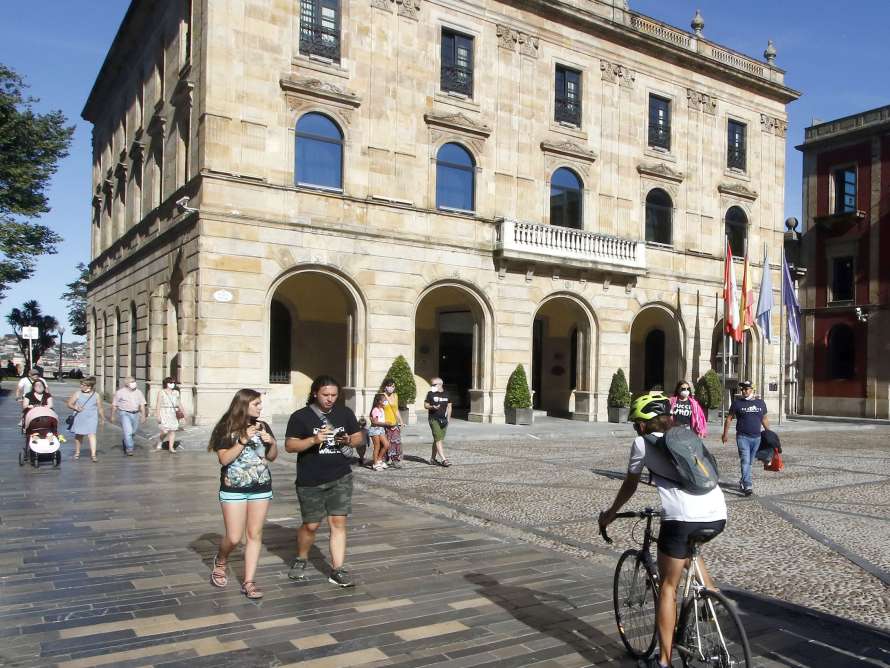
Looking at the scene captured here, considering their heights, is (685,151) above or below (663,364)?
above

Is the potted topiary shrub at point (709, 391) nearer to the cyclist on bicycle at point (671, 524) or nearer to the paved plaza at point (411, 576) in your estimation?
the paved plaza at point (411, 576)

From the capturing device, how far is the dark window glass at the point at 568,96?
26.5 metres

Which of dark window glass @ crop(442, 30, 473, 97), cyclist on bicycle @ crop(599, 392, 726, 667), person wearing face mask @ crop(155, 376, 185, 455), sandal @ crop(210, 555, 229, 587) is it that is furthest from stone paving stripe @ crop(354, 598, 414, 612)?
dark window glass @ crop(442, 30, 473, 97)

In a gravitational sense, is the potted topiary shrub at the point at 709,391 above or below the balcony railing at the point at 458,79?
below

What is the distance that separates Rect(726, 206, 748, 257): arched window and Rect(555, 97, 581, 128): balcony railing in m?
8.14

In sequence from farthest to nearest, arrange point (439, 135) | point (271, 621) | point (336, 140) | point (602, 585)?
point (439, 135), point (336, 140), point (602, 585), point (271, 621)

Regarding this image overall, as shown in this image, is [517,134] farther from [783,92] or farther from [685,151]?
[783,92]

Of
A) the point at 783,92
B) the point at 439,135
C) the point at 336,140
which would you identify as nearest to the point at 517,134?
the point at 439,135

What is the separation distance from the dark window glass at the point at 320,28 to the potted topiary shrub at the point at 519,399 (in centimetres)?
1063

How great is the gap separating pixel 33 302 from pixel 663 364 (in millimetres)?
79101

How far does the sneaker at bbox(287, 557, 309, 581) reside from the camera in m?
6.71

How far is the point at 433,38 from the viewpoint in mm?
23797

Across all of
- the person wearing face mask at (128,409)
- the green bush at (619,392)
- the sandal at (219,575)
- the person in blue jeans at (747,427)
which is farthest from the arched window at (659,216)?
the sandal at (219,575)

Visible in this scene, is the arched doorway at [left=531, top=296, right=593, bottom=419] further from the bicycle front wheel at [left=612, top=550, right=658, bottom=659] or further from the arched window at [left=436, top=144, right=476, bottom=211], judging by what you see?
the bicycle front wheel at [left=612, top=550, right=658, bottom=659]
